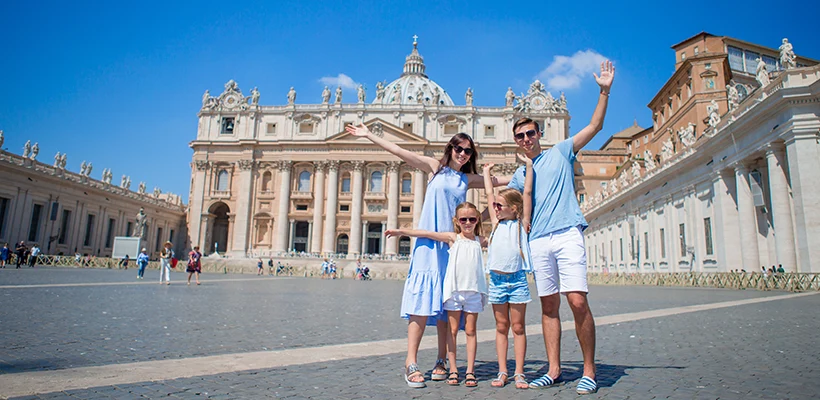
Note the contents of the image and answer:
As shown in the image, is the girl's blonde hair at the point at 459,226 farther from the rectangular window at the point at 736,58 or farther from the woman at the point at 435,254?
the rectangular window at the point at 736,58

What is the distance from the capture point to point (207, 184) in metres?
60.7

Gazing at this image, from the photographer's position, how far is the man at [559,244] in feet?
12.2

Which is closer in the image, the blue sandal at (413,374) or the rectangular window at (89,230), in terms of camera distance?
the blue sandal at (413,374)

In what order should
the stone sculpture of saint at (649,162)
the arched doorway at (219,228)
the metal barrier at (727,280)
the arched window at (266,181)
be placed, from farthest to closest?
the arched doorway at (219,228) → the arched window at (266,181) → the stone sculpture of saint at (649,162) → the metal barrier at (727,280)

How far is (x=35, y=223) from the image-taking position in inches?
1563

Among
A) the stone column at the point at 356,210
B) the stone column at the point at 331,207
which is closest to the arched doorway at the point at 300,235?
the stone column at the point at 331,207

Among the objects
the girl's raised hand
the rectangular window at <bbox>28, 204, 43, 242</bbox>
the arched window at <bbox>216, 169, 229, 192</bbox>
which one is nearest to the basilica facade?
the arched window at <bbox>216, 169, 229, 192</bbox>

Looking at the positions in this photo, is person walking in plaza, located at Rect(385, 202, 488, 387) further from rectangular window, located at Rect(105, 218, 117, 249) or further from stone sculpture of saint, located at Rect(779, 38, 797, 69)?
rectangular window, located at Rect(105, 218, 117, 249)

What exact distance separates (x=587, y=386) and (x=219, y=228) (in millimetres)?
65306

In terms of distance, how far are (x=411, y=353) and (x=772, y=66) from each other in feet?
173

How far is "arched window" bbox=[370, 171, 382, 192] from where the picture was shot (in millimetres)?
59406

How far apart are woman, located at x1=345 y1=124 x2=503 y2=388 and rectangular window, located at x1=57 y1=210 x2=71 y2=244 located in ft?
158

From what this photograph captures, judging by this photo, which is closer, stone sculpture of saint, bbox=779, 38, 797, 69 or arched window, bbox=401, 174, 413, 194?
stone sculpture of saint, bbox=779, 38, 797, 69

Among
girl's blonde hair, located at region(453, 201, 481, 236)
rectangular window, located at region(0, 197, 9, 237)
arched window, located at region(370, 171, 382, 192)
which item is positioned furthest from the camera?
arched window, located at region(370, 171, 382, 192)
